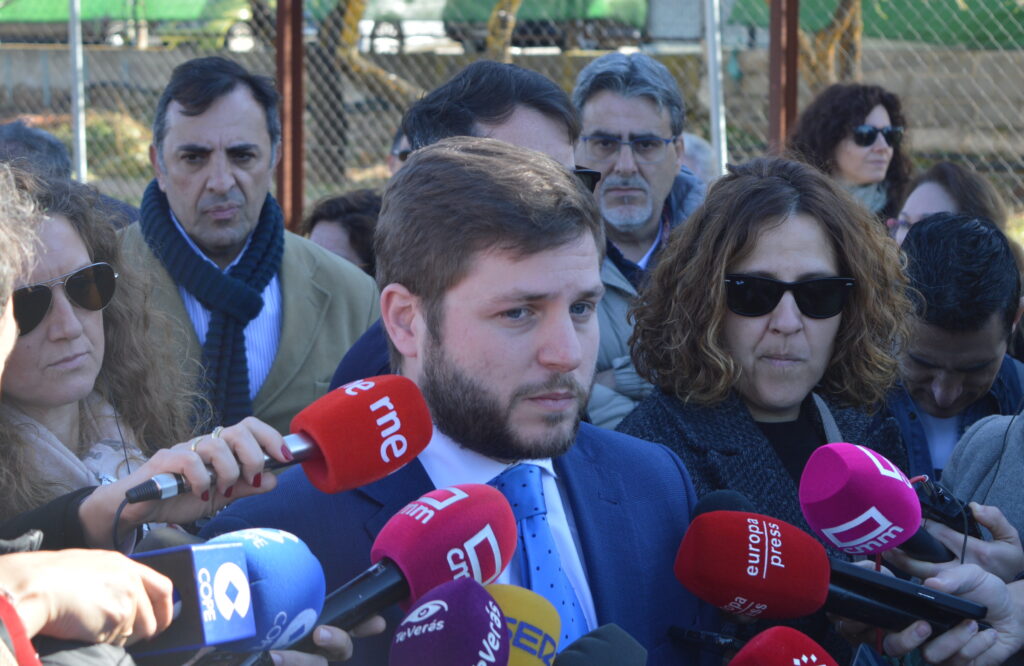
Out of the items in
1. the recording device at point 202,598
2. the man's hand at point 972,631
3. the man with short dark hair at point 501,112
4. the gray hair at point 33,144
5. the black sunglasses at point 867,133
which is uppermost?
the man with short dark hair at point 501,112

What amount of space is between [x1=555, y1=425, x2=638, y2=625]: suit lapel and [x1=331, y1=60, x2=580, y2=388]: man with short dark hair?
1119mm

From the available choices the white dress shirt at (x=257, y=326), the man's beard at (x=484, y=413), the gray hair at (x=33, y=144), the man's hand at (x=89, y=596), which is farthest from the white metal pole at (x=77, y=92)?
the man's hand at (x=89, y=596)

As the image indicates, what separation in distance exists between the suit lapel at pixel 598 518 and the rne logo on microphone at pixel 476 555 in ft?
1.23

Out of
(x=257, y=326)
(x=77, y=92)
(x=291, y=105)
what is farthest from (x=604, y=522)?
(x=77, y=92)

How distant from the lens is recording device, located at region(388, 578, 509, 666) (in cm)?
153

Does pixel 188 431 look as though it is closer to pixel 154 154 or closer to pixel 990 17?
pixel 154 154

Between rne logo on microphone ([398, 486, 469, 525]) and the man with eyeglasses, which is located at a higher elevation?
the man with eyeglasses

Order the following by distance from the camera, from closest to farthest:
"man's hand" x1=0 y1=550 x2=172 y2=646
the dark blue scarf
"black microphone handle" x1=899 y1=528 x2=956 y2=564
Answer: "man's hand" x1=0 y1=550 x2=172 y2=646 < "black microphone handle" x1=899 y1=528 x2=956 y2=564 < the dark blue scarf

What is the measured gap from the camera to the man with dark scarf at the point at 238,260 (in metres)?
4.24

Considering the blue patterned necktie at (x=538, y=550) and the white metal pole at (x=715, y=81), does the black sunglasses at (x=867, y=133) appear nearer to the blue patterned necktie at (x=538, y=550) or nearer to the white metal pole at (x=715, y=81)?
the white metal pole at (x=715, y=81)

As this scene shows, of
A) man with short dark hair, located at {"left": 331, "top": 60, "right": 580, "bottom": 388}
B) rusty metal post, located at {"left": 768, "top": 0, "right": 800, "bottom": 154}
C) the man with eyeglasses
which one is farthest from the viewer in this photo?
rusty metal post, located at {"left": 768, "top": 0, "right": 800, "bottom": 154}

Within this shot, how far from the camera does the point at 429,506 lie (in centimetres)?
176

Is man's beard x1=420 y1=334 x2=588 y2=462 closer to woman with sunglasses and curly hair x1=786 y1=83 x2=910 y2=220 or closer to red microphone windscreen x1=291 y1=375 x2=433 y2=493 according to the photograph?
red microphone windscreen x1=291 y1=375 x2=433 y2=493

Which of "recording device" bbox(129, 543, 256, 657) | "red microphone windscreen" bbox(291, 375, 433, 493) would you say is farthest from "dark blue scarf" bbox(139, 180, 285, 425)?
"recording device" bbox(129, 543, 256, 657)
